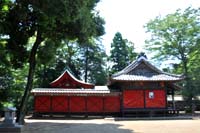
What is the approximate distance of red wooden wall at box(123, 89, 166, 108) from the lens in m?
28.5

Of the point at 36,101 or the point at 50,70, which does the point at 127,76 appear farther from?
the point at 50,70

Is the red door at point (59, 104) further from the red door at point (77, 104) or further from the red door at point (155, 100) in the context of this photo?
the red door at point (155, 100)

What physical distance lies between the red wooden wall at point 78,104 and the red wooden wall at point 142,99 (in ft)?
3.03

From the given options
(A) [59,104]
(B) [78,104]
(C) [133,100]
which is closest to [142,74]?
(C) [133,100]

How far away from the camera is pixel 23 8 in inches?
662

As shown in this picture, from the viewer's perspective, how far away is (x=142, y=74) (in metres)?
28.9

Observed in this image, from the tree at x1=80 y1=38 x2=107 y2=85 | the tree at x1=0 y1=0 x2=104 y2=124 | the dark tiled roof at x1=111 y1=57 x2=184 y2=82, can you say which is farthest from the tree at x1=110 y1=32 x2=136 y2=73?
the tree at x1=0 y1=0 x2=104 y2=124

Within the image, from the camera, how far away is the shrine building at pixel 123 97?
28.3 meters

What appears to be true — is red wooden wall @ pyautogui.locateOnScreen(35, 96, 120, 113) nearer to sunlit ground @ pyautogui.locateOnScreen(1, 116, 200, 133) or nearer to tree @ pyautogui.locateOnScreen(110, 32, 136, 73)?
sunlit ground @ pyautogui.locateOnScreen(1, 116, 200, 133)

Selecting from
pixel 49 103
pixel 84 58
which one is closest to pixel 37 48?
pixel 49 103

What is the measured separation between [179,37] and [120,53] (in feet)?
57.3

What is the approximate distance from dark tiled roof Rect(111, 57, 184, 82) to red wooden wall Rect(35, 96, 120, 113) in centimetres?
219

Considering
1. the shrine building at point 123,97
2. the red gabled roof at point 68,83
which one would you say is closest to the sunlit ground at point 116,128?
the shrine building at point 123,97

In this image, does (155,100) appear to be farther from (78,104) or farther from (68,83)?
(68,83)
